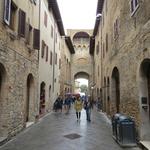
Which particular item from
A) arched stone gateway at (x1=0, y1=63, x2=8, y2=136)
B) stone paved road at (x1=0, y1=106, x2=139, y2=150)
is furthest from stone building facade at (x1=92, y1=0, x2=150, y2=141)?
arched stone gateway at (x1=0, y1=63, x2=8, y2=136)

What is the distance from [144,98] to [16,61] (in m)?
5.85

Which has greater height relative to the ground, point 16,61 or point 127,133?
point 16,61

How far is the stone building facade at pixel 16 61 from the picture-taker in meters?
10.3

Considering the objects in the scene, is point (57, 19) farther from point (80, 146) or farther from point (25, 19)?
point (80, 146)

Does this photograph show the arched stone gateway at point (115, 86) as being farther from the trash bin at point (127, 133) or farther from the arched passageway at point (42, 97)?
the trash bin at point (127, 133)

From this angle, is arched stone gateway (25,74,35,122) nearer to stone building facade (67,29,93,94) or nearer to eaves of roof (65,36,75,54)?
eaves of roof (65,36,75,54)

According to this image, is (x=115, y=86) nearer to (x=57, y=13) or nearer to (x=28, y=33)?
(x=28, y=33)

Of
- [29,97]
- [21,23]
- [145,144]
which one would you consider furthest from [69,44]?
[145,144]

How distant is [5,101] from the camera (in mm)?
10422

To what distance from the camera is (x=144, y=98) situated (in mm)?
9562

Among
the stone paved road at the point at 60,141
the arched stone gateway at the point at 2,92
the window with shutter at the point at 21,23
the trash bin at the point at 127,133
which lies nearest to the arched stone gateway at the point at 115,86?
the stone paved road at the point at 60,141

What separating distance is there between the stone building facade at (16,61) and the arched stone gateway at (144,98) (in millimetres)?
5320

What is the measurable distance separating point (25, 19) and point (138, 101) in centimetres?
698

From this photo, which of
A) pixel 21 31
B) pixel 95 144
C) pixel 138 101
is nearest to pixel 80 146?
pixel 95 144
